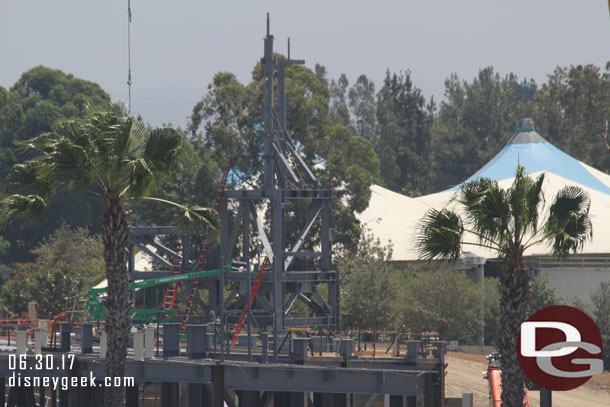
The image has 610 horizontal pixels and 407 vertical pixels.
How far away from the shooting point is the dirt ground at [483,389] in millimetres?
50188

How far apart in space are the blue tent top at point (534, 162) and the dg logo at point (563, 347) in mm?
71697

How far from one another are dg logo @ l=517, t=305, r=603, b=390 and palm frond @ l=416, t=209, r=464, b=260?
499 cm

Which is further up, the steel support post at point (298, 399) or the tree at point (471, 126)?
the tree at point (471, 126)

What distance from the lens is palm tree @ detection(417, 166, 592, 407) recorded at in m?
24.6

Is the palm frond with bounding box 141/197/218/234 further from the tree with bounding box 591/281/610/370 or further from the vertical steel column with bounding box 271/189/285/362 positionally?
the tree with bounding box 591/281/610/370

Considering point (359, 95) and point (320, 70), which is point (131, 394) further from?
point (359, 95)

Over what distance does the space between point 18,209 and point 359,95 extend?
13292 cm

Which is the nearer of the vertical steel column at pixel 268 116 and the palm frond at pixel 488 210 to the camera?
the palm frond at pixel 488 210

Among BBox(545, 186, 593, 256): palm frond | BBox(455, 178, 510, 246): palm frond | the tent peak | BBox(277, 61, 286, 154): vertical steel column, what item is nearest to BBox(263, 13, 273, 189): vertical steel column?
BBox(277, 61, 286, 154): vertical steel column

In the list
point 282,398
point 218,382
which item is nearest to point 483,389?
point 282,398

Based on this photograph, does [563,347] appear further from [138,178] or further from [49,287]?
[49,287]

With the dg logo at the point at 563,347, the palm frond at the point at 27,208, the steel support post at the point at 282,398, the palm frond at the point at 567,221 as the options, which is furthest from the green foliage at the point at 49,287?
the dg logo at the point at 563,347

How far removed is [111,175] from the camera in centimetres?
2850

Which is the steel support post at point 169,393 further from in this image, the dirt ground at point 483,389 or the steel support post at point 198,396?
the dirt ground at point 483,389
